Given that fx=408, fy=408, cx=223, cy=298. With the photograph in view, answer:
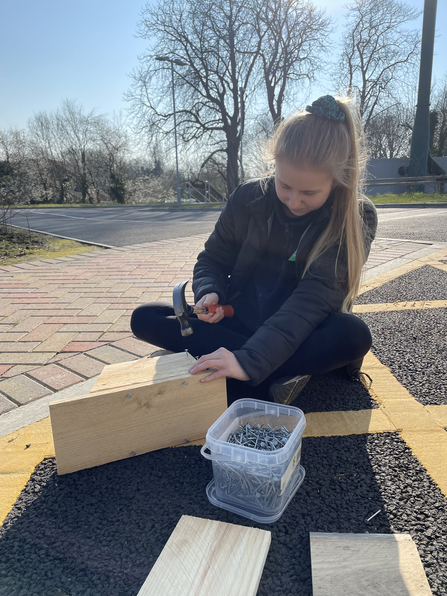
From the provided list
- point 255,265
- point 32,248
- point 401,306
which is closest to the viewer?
point 255,265

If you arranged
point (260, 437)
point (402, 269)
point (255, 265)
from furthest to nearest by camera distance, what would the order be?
point (402, 269), point (255, 265), point (260, 437)

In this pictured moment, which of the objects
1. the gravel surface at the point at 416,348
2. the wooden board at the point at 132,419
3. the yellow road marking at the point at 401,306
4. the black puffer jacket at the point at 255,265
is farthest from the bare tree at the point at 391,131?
the wooden board at the point at 132,419

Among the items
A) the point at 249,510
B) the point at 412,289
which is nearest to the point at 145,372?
the point at 249,510

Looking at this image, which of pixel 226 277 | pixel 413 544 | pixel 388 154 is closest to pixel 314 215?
pixel 226 277

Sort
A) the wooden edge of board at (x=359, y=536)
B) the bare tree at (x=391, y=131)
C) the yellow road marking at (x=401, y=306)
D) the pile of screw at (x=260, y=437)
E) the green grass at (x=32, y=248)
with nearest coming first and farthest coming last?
the wooden edge of board at (x=359, y=536)
the pile of screw at (x=260, y=437)
the yellow road marking at (x=401, y=306)
the green grass at (x=32, y=248)
the bare tree at (x=391, y=131)

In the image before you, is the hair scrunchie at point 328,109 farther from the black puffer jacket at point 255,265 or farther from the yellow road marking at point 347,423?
the yellow road marking at point 347,423

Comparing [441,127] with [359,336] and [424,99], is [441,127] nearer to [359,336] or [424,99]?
[424,99]

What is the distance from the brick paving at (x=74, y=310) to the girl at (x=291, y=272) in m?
0.52

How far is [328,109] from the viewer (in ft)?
5.80

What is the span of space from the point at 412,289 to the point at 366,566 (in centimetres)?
300

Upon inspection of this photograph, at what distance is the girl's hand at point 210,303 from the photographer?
206cm

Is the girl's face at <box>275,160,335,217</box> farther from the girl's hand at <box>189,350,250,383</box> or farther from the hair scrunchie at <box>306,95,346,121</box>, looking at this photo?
the girl's hand at <box>189,350,250,383</box>

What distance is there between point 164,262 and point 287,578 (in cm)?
439

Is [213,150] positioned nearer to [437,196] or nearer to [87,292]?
[437,196]
